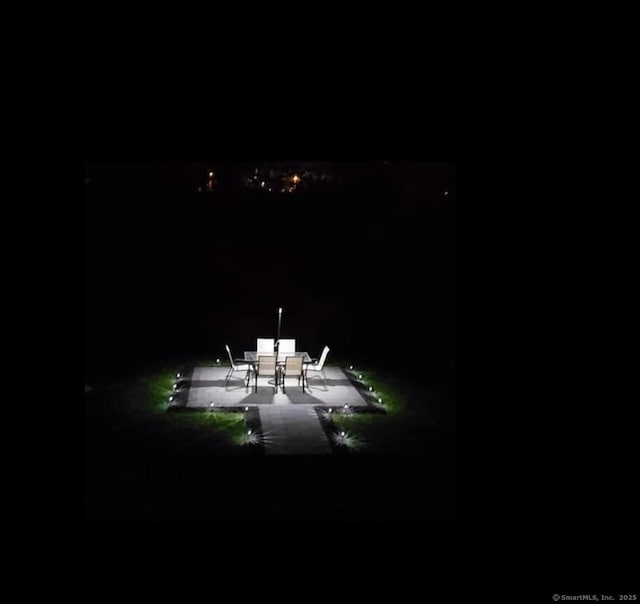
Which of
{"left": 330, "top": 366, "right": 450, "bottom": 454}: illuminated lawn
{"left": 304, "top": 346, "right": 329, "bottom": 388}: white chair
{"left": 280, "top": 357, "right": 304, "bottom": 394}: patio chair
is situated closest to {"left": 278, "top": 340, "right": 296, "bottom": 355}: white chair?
{"left": 304, "top": 346, "right": 329, "bottom": 388}: white chair

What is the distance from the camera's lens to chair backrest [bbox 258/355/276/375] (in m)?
9.98

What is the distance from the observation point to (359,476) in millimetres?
6770

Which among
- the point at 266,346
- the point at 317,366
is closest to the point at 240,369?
the point at 266,346

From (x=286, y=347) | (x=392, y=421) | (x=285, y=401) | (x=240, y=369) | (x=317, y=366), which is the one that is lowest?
(x=392, y=421)

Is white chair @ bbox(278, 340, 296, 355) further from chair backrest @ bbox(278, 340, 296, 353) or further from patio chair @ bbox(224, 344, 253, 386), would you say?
patio chair @ bbox(224, 344, 253, 386)

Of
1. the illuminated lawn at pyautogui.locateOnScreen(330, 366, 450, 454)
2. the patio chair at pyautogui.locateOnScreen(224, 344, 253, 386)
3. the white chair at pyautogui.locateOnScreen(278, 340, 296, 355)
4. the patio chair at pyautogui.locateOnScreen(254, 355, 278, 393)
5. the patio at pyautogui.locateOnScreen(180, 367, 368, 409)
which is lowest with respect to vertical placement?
the illuminated lawn at pyautogui.locateOnScreen(330, 366, 450, 454)

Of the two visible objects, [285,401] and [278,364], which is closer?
[285,401]

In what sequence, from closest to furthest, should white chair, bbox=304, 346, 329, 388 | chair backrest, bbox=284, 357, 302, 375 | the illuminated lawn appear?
1. the illuminated lawn
2. chair backrest, bbox=284, 357, 302, 375
3. white chair, bbox=304, 346, 329, 388

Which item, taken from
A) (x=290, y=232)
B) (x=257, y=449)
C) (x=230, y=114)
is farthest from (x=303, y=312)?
(x=230, y=114)

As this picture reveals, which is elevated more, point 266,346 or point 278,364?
point 266,346

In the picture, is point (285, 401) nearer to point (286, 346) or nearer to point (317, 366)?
point (317, 366)

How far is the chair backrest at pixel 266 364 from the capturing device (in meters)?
9.98

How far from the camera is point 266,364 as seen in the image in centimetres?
1011

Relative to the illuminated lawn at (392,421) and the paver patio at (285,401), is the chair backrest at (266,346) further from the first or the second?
the illuminated lawn at (392,421)
